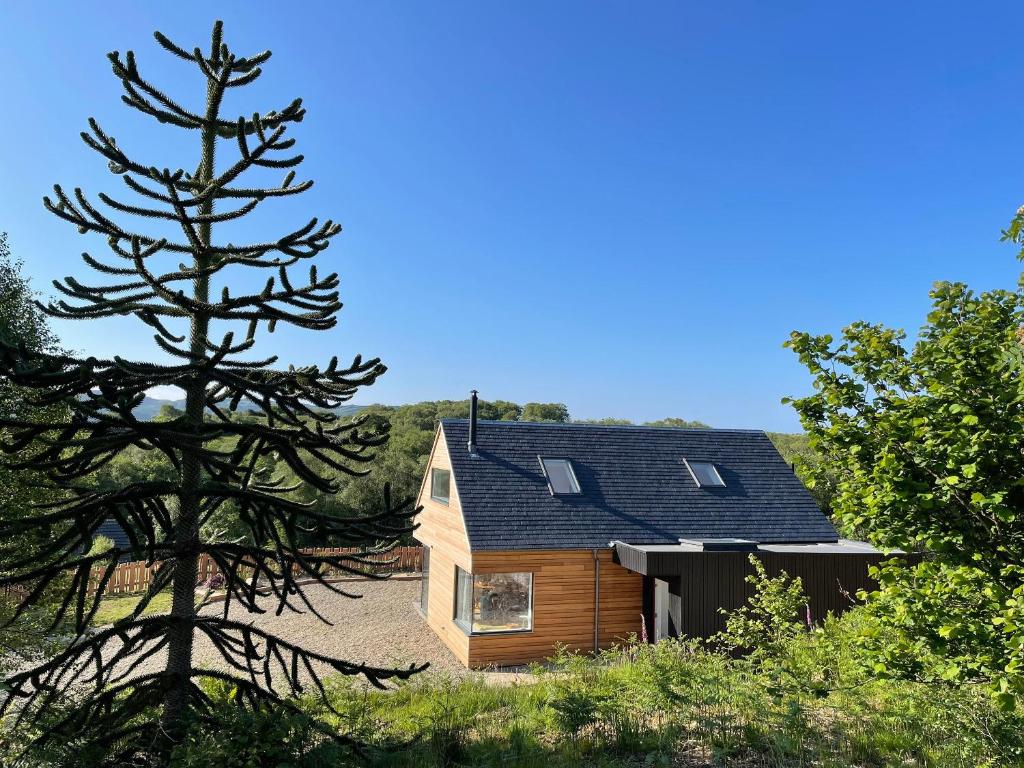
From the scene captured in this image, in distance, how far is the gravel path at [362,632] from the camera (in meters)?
13.2

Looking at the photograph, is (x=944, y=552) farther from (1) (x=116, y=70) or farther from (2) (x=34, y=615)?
(2) (x=34, y=615)

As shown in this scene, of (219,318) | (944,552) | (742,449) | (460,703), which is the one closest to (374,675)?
(460,703)

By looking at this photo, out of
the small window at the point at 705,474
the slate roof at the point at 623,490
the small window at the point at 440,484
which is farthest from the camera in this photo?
the small window at the point at 705,474

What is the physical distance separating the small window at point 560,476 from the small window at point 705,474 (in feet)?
11.4

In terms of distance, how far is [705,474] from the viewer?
16.5m

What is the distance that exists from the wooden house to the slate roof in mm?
36

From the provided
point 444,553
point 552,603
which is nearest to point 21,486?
point 444,553

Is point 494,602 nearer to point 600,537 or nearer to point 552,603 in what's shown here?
point 552,603

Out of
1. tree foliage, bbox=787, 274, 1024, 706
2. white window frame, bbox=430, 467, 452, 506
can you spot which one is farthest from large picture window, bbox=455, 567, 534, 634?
tree foliage, bbox=787, 274, 1024, 706

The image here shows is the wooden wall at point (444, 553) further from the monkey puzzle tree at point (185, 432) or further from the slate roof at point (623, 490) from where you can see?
the monkey puzzle tree at point (185, 432)

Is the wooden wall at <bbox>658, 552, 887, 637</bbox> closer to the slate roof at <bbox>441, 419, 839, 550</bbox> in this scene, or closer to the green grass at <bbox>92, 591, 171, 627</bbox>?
the slate roof at <bbox>441, 419, 839, 550</bbox>

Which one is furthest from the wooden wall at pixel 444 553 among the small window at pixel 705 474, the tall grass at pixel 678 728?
the tall grass at pixel 678 728

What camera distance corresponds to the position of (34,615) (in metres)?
7.57

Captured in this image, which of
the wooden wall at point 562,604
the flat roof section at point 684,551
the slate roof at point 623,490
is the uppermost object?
the slate roof at point 623,490
